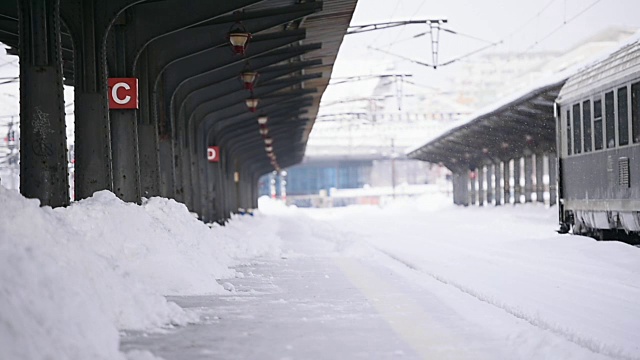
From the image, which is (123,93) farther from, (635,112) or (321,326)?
(321,326)

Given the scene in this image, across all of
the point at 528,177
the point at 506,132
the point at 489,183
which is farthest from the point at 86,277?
the point at 489,183

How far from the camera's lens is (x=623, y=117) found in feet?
61.1

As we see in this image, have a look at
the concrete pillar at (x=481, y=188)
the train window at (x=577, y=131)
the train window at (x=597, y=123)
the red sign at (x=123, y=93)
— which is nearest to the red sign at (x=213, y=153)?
the train window at (x=577, y=131)

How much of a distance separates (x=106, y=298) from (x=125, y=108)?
1041cm

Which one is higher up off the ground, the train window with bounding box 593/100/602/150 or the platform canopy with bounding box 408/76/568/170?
the platform canopy with bounding box 408/76/568/170

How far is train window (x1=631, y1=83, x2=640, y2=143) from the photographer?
699 inches

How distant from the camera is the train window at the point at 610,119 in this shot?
761 inches

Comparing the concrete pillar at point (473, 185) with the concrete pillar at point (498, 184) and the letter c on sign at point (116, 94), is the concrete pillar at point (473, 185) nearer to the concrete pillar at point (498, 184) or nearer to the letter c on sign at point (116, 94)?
the concrete pillar at point (498, 184)

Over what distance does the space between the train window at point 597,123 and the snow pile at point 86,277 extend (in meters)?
9.22

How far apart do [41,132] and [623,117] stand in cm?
1026

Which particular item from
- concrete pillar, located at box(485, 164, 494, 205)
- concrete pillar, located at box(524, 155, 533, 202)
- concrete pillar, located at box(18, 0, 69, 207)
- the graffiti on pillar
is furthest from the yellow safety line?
concrete pillar, located at box(485, 164, 494, 205)

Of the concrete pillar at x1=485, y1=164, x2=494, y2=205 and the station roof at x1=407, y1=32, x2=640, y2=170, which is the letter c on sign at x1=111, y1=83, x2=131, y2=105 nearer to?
the station roof at x1=407, y1=32, x2=640, y2=170

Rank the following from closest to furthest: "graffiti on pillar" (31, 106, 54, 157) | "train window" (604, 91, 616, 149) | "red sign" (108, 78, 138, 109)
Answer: "graffiti on pillar" (31, 106, 54, 157), "red sign" (108, 78, 138, 109), "train window" (604, 91, 616, 149)

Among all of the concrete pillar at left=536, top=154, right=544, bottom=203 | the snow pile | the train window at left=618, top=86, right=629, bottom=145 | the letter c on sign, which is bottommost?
the snow pile
